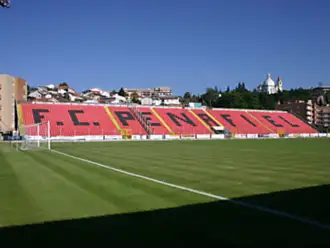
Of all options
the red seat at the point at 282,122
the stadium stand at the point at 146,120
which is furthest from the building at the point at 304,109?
the stadium stand at the point at 146,120

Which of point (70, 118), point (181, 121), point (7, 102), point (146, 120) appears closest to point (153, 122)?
point (146, 120)

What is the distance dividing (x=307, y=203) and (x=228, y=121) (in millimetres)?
70053

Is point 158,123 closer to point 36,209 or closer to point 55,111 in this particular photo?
point 55,111

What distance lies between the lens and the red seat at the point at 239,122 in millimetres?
72938

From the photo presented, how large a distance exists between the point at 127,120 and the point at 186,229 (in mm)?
61023

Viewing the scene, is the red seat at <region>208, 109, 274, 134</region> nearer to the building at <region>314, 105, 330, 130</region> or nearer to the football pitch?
the football pitch

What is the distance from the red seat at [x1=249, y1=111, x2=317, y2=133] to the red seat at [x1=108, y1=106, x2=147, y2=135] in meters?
33.7

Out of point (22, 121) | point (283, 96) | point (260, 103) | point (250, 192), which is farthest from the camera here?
point (283, 96)

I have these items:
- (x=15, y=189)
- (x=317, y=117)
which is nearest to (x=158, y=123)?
(x=15, y=189)

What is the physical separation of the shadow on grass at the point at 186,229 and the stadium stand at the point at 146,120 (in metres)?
50.9

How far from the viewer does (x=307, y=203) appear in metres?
7.67

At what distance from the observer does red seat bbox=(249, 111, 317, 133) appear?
79.6 metres

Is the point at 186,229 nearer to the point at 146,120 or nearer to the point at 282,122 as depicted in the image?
the point at 146,120

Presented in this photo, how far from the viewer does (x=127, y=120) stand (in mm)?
66188
